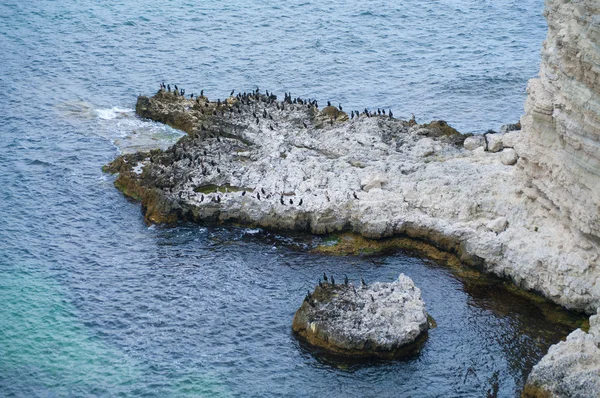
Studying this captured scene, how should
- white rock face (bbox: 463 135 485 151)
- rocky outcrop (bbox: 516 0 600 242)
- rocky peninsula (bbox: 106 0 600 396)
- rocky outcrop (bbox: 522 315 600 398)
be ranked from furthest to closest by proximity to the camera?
white rock face (bbox: 463 135 485 151) < rocky peninsula (bbox: 106 0 600 396) < rocky outcrop (bbox: 516 0 600 242) < rocky outcrop (bbox: 522 315 600 398)

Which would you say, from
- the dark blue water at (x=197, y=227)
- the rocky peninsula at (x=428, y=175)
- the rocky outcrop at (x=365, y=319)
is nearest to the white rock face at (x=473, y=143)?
the rocky peninsula at (x=428, y=175)

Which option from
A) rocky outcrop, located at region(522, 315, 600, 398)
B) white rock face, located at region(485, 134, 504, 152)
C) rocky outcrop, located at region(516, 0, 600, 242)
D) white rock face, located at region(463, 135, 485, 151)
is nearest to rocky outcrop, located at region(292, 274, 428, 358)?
rocky outcrop, located at region(522, 315, 600, 398)

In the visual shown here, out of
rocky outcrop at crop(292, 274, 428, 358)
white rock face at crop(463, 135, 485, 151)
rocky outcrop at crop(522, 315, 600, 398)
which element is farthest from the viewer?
white rock face at crop(463, 135, 485, 151)

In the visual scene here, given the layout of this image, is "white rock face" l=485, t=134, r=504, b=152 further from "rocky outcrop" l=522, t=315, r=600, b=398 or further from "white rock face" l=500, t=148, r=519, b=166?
"rocky outcrop" l=522, t=315, r=600, b=398

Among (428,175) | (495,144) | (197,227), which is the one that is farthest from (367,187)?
(197,227)

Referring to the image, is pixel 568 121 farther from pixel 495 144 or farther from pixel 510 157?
pixel 495 144

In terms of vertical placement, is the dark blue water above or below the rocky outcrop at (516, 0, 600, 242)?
below

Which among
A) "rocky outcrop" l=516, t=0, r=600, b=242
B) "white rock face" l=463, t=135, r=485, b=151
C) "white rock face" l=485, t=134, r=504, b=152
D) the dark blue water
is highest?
"rocky outcrop" l=516, t=0, r=600, b=242
